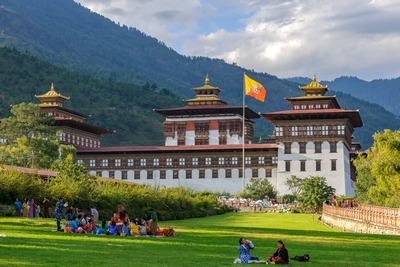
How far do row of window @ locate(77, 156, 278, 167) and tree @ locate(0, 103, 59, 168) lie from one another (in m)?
6.31

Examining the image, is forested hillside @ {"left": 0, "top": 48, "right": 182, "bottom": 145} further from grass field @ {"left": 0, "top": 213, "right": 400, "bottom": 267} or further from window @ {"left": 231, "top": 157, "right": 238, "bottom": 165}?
grass field @ {"left": 0, "top": 213, "right": 400, "bottom": 267}

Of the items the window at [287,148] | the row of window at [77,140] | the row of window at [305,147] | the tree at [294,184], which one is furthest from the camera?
the row of window at [77,140]

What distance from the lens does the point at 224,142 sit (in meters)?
113

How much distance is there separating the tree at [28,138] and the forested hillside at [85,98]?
2206 inches

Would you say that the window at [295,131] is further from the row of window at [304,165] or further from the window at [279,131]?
the row of window at [304,165]

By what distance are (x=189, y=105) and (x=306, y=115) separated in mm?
23503

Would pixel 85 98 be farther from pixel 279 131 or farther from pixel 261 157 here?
pixel 279 131

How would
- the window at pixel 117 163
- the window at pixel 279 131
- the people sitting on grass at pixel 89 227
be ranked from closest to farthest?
the people sitting on grass at pixel 89 227 < the window at pixel 279 131 < the window at pixel 117 163

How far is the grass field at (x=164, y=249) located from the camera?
2314 cm

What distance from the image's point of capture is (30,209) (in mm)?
44312

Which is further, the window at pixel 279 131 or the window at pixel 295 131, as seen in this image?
the window at pixel 279 131

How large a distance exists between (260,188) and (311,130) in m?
9.37

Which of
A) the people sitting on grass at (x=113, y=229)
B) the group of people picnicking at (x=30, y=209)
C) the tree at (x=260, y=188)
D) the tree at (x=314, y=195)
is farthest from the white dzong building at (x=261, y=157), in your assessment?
the people sitting on grass at (x=113, y=229)

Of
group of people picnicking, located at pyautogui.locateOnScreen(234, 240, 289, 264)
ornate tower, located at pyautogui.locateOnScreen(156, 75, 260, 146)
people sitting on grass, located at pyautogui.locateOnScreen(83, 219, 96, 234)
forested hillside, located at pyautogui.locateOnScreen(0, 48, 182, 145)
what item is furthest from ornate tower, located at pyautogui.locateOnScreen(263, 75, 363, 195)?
group of people picnicking, located at pyautogui.locateOnScreen(234, 240, 289, 264)
